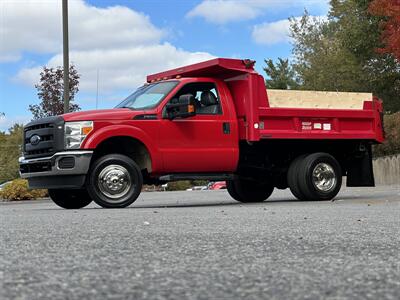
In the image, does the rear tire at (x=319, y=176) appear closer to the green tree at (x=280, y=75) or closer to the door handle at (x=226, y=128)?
the door handle at (x=226, y=128)

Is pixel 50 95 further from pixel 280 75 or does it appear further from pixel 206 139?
pixel 280 75

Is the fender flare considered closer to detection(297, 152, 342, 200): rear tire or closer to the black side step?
the black side step

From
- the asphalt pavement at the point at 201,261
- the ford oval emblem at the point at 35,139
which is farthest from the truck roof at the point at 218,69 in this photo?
the asphalt pavement at the point at 201,261

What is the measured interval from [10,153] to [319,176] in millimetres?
56086

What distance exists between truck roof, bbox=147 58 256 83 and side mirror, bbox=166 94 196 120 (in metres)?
0.85

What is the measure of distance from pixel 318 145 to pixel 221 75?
2.22m

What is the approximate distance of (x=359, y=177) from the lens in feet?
36.9

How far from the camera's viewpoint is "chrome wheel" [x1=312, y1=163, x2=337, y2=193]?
1027 centimetres

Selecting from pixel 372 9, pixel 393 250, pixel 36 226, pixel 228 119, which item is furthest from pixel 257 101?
pixel 372 9

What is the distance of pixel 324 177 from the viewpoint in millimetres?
10375

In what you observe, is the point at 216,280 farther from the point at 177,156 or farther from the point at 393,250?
the point at 177,156

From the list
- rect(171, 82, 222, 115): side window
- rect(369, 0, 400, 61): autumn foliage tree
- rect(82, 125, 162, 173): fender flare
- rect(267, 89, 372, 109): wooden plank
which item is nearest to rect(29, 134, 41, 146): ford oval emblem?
rect(82, 125, 162, 173): fender flare

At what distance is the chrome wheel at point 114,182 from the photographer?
876cm

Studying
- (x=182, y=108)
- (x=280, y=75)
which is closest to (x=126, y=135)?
(x=182, y=108)
